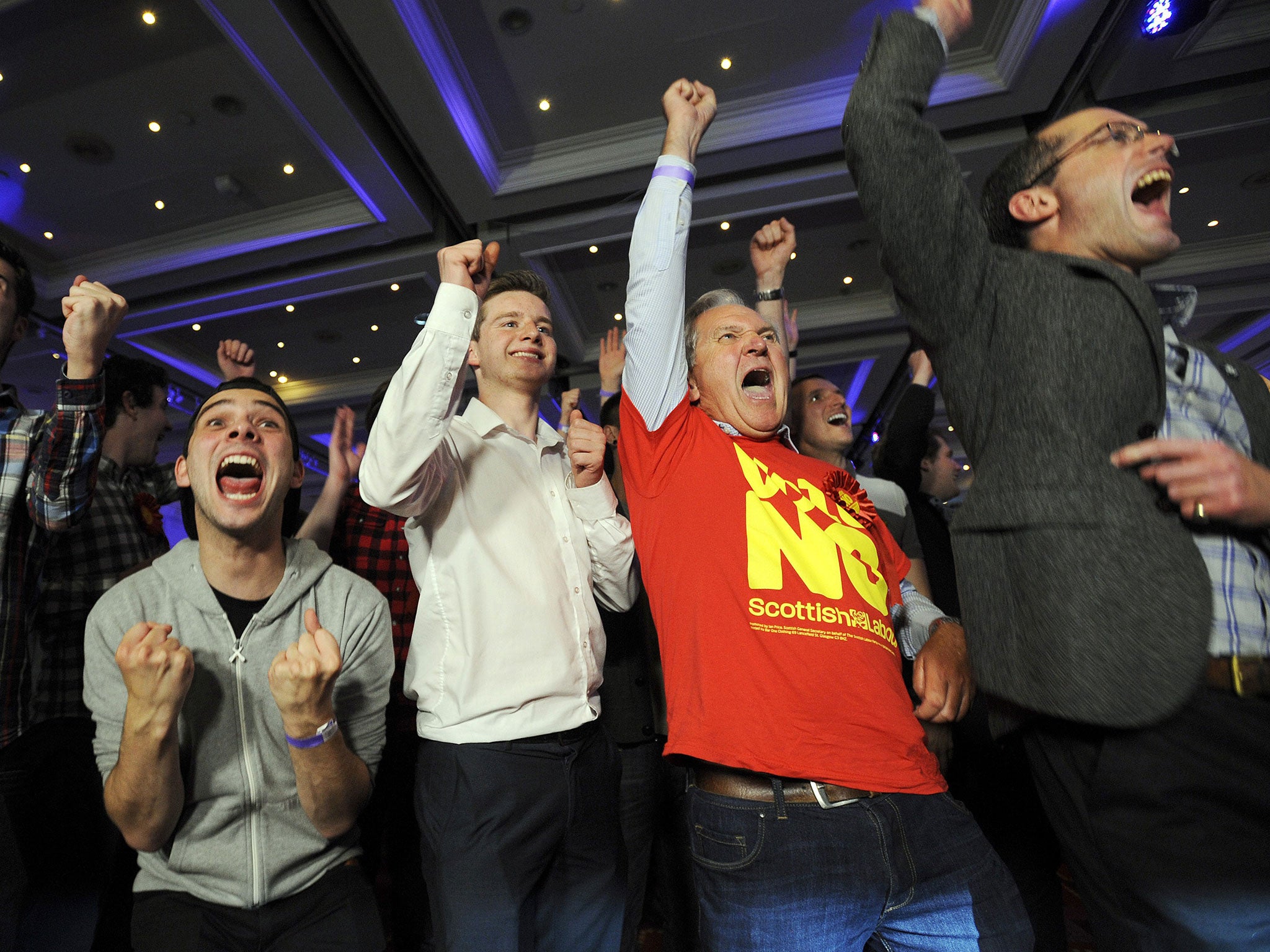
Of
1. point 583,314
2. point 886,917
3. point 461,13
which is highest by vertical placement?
point 461,13

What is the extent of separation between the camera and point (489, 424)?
1.60 m

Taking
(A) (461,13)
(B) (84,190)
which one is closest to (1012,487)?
(A) (461,13)

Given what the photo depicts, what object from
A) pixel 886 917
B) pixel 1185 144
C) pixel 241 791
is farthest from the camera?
pixel 1185 144

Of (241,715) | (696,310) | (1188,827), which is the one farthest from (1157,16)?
(241,715)

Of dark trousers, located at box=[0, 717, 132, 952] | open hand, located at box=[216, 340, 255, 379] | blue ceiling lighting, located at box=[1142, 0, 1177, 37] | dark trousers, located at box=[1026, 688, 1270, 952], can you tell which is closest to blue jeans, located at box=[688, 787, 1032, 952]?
dark trousers, located at box=[1026, 688, 1270, 952]

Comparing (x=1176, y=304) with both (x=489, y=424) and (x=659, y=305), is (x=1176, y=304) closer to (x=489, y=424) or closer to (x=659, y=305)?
(x=659, y=305)

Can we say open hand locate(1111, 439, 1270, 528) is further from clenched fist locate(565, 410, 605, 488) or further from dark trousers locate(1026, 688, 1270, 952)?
clenched fist locate(565, 410, 605, 488)

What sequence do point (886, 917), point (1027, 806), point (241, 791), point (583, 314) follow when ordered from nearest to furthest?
point (886, 917)
point (241, 791)
point (1027, 806)
point (583, 314)

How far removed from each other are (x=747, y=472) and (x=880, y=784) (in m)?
0.49

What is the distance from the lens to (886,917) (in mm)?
969

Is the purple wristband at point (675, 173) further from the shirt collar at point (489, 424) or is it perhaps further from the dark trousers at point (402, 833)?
the dark trousers at point (402, 833)

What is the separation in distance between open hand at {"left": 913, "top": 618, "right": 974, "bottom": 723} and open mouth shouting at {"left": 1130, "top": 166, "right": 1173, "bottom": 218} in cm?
63

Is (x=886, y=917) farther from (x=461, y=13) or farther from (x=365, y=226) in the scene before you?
(x=365, y=226)

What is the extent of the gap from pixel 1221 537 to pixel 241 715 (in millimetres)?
1542
